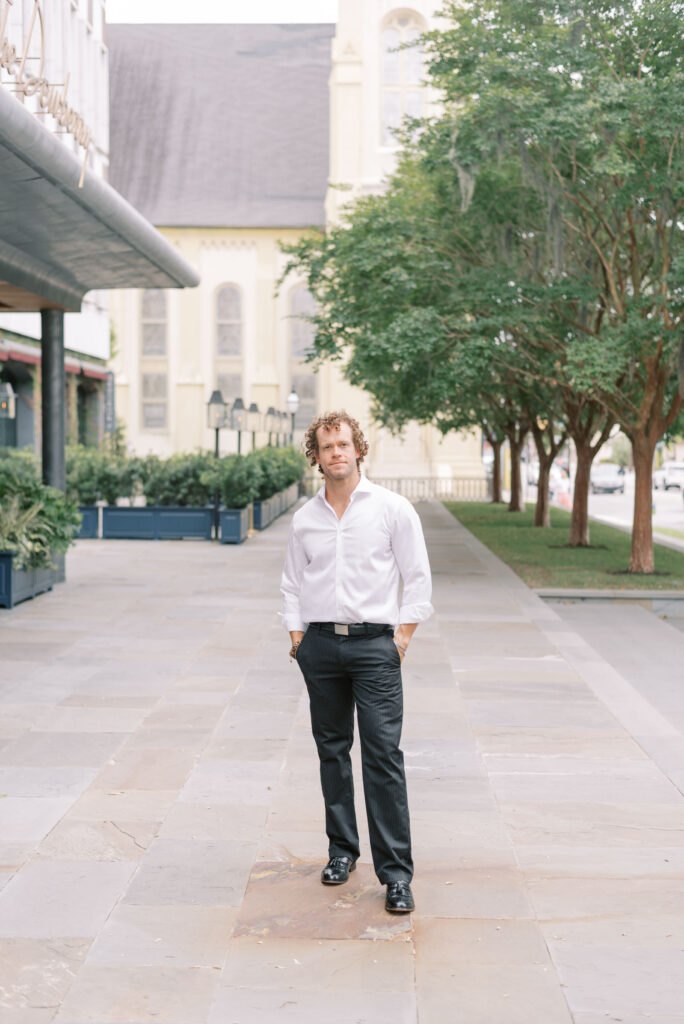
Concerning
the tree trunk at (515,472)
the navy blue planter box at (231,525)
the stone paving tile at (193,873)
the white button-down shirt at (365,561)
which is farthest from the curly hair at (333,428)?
the tree trunk at (515,472)

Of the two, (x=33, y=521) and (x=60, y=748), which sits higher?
(x=33, y=521)

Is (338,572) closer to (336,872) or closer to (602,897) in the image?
(336,872)

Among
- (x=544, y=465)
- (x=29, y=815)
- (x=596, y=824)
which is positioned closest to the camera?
(x=596, y=824)

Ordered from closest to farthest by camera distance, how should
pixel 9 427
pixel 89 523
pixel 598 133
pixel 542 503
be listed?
pixel 598 133, pixel 89 523, pixel 542 503, pixel 9 427

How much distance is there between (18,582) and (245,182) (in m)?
52.2

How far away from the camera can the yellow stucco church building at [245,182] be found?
53.2 meters

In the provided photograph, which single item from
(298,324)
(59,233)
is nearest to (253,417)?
(59,233)

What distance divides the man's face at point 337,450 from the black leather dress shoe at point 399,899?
1641mm

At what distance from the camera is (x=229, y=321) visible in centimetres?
6191

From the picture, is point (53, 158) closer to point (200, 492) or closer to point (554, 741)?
point (554, 741)

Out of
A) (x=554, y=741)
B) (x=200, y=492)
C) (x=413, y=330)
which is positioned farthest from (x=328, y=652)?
(x=200, y=492)

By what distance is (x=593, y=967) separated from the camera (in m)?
4.32

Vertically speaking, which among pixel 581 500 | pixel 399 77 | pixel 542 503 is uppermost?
pixel 399 77

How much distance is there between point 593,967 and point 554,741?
11.3ft
